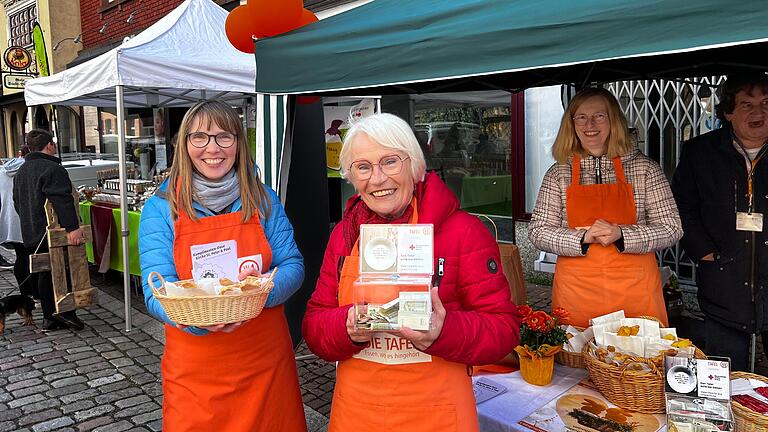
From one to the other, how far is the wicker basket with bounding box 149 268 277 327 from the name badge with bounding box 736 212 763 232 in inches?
84.2

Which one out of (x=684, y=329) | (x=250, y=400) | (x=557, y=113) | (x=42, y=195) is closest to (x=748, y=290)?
(x=684, y=329)

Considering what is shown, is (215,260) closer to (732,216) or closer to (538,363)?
(538,363)

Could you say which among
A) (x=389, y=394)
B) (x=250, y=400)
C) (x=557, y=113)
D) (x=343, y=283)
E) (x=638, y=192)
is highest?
(x=557, y=113)

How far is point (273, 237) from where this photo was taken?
2.23 m

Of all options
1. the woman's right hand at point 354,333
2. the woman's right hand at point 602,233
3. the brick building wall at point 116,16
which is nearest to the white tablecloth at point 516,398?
the woman's right hand at point 602,233

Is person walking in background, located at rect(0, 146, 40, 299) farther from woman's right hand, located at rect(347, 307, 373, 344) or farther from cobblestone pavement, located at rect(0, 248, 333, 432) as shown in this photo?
woman's right hand, located at rect(347, 307, 373, 344)

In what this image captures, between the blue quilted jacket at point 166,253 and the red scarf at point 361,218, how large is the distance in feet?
1.66

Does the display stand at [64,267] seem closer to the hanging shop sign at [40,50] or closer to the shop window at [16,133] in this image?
the hanging shop sign at [40,50]

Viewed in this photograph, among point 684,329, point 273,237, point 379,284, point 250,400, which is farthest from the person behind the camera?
point 684,329

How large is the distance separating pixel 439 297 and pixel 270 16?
2158 millimetres

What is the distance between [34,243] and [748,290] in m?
5.62

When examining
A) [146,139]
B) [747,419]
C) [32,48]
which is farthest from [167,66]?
[32,48]

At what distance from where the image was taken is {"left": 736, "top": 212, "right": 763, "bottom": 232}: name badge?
2.50m

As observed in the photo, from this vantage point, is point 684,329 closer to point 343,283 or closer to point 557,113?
point 557,113
